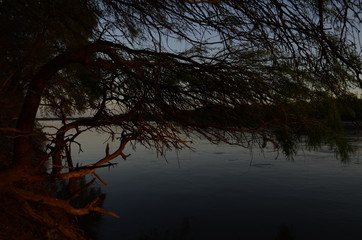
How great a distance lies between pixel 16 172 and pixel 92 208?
75 cm

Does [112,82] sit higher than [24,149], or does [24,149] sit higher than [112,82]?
[112,82]

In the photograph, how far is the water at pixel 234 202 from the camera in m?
10.4

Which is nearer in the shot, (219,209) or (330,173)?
(219,209)

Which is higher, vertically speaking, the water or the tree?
the tree

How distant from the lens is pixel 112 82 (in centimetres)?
345

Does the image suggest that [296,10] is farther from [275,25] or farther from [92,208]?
[92,208]

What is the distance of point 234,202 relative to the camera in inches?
533

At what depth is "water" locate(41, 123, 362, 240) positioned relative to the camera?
10438 mm

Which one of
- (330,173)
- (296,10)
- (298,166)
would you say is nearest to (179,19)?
(296,10)

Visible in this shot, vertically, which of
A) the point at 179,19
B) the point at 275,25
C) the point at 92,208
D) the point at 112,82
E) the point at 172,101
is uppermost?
the point at 179,19

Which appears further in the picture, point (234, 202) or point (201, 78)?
point (234, 202)

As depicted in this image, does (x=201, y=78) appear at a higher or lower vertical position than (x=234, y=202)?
higher

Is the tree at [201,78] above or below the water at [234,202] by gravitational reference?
above

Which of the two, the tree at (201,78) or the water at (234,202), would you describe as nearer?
the tree at (201,78)
